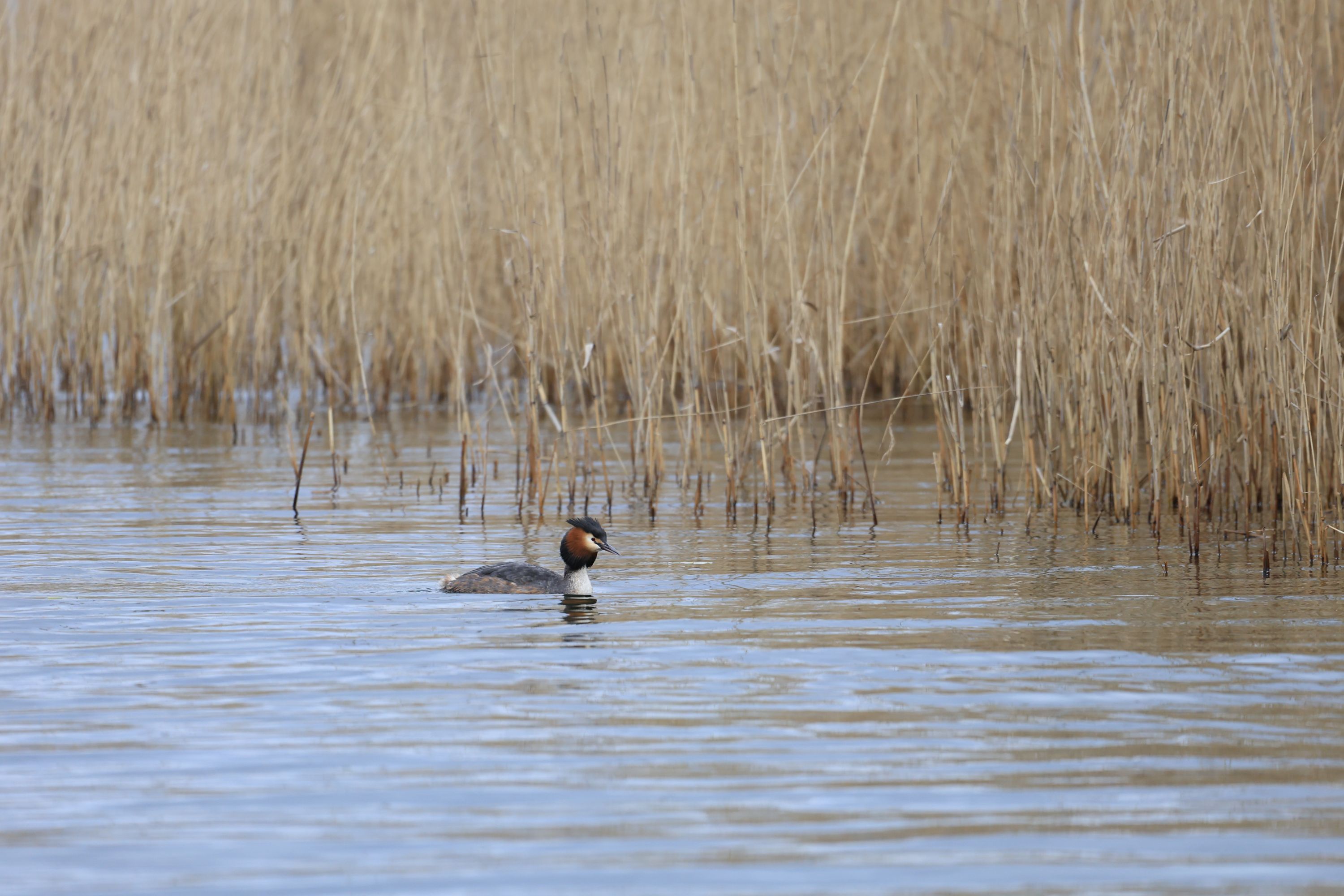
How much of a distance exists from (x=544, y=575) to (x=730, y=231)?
5.15m

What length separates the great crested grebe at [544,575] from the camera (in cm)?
710

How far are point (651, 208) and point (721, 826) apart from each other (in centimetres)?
586

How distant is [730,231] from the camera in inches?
470

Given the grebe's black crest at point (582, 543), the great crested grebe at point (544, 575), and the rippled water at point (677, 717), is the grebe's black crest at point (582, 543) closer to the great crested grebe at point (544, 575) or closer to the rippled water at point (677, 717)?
the great crested grebe at point (544, 575)

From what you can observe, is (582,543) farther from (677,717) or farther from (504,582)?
(677,717)

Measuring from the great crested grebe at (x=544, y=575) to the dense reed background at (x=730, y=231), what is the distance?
1.63 m

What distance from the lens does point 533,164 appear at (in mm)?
11555

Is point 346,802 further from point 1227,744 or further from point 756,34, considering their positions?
point 756,34

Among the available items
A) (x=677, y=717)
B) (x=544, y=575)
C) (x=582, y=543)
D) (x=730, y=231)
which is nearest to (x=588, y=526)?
(x=582, y=543)

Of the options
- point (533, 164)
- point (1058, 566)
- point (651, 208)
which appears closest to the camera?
point (1058, 566)

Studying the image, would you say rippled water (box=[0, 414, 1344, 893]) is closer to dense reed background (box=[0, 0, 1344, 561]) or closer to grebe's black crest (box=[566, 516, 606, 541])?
grebe's black crest (box=[566, 516, 606, 541])

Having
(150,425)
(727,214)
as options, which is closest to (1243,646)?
(727,214)

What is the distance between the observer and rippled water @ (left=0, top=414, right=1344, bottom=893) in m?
3.79

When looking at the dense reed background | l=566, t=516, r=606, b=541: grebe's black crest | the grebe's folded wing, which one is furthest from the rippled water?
the dense reed background
